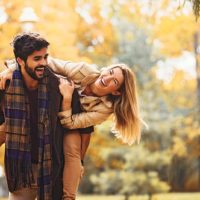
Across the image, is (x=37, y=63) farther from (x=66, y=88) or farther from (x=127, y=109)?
(x=127, y=109)

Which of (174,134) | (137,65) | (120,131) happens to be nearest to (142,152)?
(174,134)

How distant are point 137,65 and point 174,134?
2.38 m

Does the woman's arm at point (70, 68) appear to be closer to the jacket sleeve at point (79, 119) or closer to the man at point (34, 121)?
the man at point (34, 121)

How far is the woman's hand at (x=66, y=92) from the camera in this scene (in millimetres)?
4156

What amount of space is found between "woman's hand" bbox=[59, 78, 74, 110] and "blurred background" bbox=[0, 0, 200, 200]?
10.4m

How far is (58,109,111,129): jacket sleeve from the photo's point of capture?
13.5 ft

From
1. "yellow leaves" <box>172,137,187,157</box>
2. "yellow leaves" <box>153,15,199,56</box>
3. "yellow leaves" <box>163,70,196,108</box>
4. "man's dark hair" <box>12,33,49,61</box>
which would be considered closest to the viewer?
"man's dark hair" <box>12,33,49,61</box>

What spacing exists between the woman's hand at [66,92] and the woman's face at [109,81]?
156mm

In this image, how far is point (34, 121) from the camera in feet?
13.8

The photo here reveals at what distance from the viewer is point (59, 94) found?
13.7ft

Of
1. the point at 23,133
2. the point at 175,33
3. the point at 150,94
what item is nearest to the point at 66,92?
the point at 23,133

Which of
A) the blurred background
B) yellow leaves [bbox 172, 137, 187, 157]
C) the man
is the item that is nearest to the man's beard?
the man

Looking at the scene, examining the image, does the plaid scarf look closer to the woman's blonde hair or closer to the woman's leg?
the woman's leg

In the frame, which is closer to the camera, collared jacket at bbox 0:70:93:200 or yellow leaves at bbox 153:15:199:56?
collared jacket at bbox 0:70:93:200
